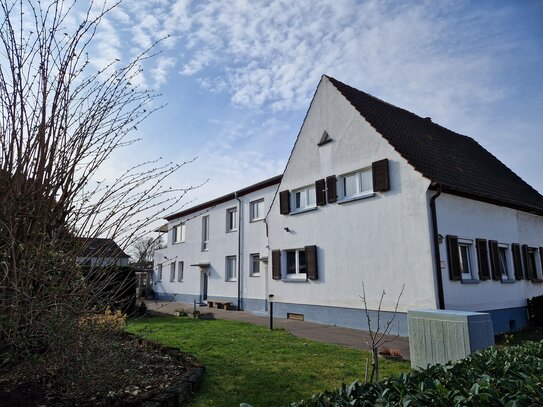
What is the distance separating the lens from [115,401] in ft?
16.1

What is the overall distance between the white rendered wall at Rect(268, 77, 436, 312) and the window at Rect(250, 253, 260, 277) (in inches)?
104

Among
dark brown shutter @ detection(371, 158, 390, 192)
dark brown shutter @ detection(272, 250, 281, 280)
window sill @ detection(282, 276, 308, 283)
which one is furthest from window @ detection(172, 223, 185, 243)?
dark brown shutter @ detection(371, 158, 390, 192)

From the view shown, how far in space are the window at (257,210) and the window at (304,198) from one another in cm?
351

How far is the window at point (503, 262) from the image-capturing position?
13.8 metres

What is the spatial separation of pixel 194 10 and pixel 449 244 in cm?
966

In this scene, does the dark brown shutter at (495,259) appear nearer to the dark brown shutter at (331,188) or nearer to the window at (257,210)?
the dark brown shutter at (331,188)

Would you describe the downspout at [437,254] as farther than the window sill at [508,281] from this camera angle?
No

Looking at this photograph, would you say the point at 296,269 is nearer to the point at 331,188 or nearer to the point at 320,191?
the point at 320,191

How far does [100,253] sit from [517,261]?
48.4 ft

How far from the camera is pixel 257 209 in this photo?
20.4 meters

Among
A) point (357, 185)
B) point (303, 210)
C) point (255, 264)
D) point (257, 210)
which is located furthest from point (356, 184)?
point (255, 264)

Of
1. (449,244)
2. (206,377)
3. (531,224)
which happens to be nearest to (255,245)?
(449,244)

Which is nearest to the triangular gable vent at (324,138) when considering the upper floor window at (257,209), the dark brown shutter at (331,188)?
the dark brown shutter at (331,188)

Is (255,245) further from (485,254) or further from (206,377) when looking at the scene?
(206,377)
